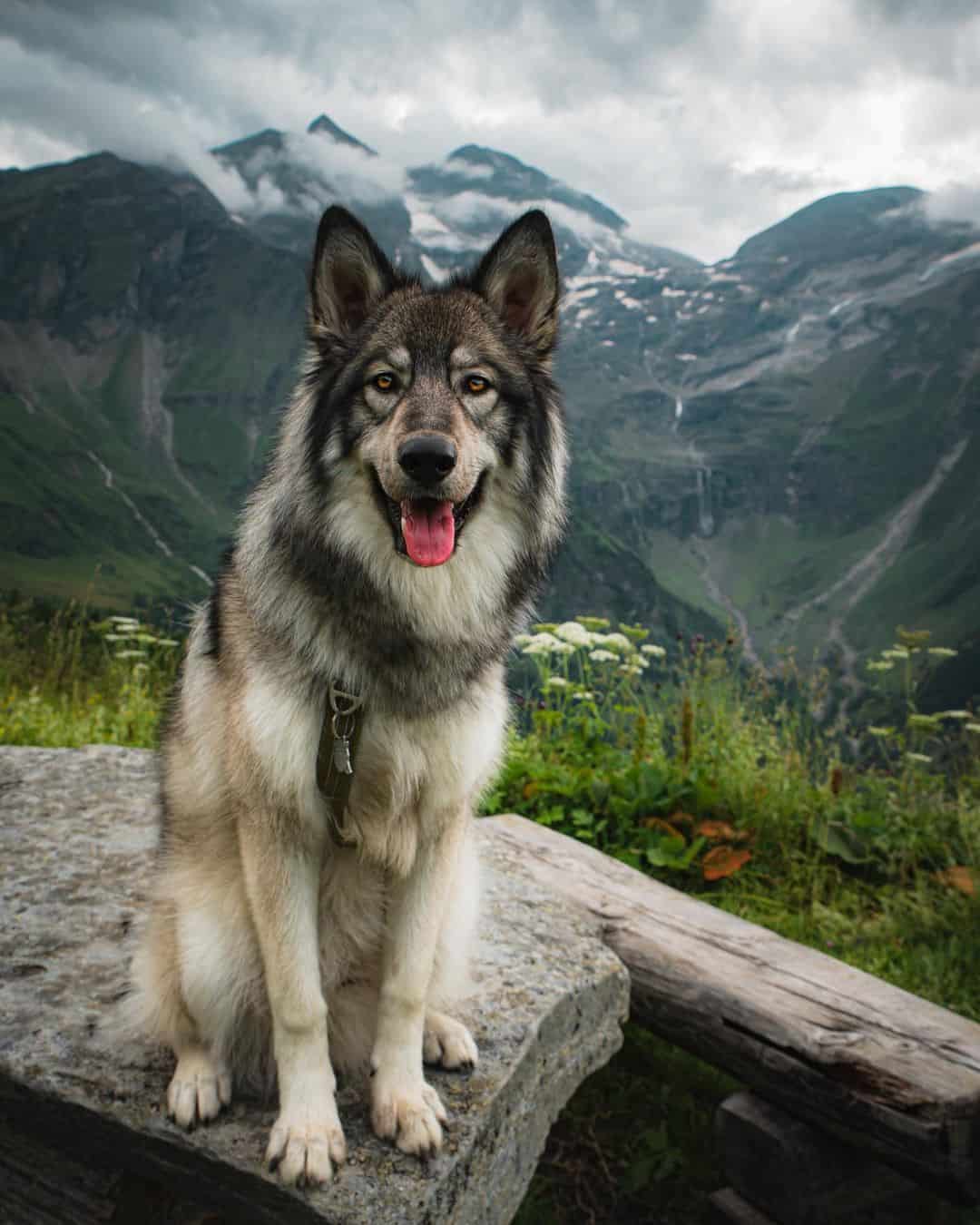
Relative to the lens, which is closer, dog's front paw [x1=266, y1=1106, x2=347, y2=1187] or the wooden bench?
dog's front paw [x1=266, y1=1106, x2=347, y2=1187]

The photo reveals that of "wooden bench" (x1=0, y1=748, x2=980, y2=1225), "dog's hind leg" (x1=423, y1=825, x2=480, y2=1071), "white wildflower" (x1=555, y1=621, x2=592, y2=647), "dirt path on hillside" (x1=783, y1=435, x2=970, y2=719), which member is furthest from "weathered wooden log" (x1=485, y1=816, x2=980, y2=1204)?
"dirt path on hillside" (x1=783, y1=435, x2=970, y2=719)

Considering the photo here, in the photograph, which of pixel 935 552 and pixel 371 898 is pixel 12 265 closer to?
pixel 935 552

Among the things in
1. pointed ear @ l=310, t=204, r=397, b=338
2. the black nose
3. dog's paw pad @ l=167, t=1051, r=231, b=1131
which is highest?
pointed ear @ l=310, t=204, r=397, b=338

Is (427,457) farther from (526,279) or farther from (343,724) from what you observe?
(526,279)

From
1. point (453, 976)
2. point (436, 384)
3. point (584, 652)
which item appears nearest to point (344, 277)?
point (436, 384)

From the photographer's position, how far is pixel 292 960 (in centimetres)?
242

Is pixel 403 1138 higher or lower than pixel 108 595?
higher

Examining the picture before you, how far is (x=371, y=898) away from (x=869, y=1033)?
2084mm

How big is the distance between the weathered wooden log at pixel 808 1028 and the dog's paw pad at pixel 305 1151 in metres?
1.83

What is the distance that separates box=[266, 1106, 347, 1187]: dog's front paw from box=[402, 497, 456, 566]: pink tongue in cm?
166

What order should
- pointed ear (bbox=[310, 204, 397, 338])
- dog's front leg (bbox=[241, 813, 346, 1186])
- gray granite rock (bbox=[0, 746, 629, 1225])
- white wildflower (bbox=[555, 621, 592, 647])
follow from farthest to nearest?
white wildflower (bbox=[555, 621, 592, 647])
pointed ear (bbox=[310, 204, 397, 338])
gray granite rock (bbox=[0, 746, 629, 1225])
dog's front leg (bbox=[241, 813, 346, 1186])

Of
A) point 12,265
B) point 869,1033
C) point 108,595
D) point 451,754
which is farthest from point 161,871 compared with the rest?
point 12,265

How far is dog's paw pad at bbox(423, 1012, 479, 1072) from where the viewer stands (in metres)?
2.98

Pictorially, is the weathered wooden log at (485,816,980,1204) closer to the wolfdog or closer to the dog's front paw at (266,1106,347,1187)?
the wolfdog
